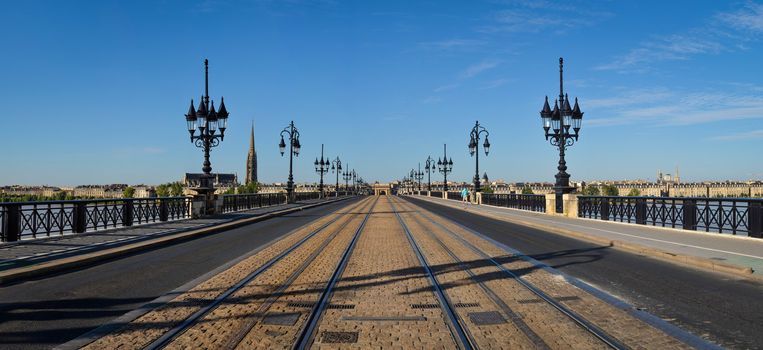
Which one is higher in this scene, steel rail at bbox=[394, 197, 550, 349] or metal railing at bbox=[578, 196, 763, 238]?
metal railing at bbox=[578, 196, 763, 238]

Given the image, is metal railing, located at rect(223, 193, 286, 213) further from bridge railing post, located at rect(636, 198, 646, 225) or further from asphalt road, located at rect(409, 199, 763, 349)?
asphalt road, located at rect(409, 199, 763, 349)

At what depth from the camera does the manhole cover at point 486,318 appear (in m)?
6.09

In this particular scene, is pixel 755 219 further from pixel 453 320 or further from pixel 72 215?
pixel 72 215

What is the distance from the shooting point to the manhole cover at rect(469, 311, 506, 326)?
609 centimetres

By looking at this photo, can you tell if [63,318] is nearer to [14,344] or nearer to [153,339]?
[14,344]

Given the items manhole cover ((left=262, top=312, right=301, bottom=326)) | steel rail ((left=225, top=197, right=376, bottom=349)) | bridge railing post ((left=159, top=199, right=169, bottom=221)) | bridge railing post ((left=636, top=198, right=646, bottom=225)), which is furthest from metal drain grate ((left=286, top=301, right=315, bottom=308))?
bridge railing post ((left=636, top=198, right=646, bottom=225))

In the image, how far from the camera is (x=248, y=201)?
1469 inches

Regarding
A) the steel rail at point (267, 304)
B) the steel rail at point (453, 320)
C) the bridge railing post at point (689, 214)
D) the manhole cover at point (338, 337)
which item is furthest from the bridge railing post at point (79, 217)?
the bridge railing post at point (689, 214)

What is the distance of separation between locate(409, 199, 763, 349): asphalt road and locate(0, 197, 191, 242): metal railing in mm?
13009

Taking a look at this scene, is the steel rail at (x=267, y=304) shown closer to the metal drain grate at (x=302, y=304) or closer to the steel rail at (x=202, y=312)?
the metal drain grate at (x=302, y=304)

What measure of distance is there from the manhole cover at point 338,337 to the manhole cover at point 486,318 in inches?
58.1

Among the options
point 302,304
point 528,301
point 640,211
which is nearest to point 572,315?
point 528,301

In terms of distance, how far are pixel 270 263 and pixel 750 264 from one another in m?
9.20

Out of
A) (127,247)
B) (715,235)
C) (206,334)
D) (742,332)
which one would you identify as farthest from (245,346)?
(715,235)
